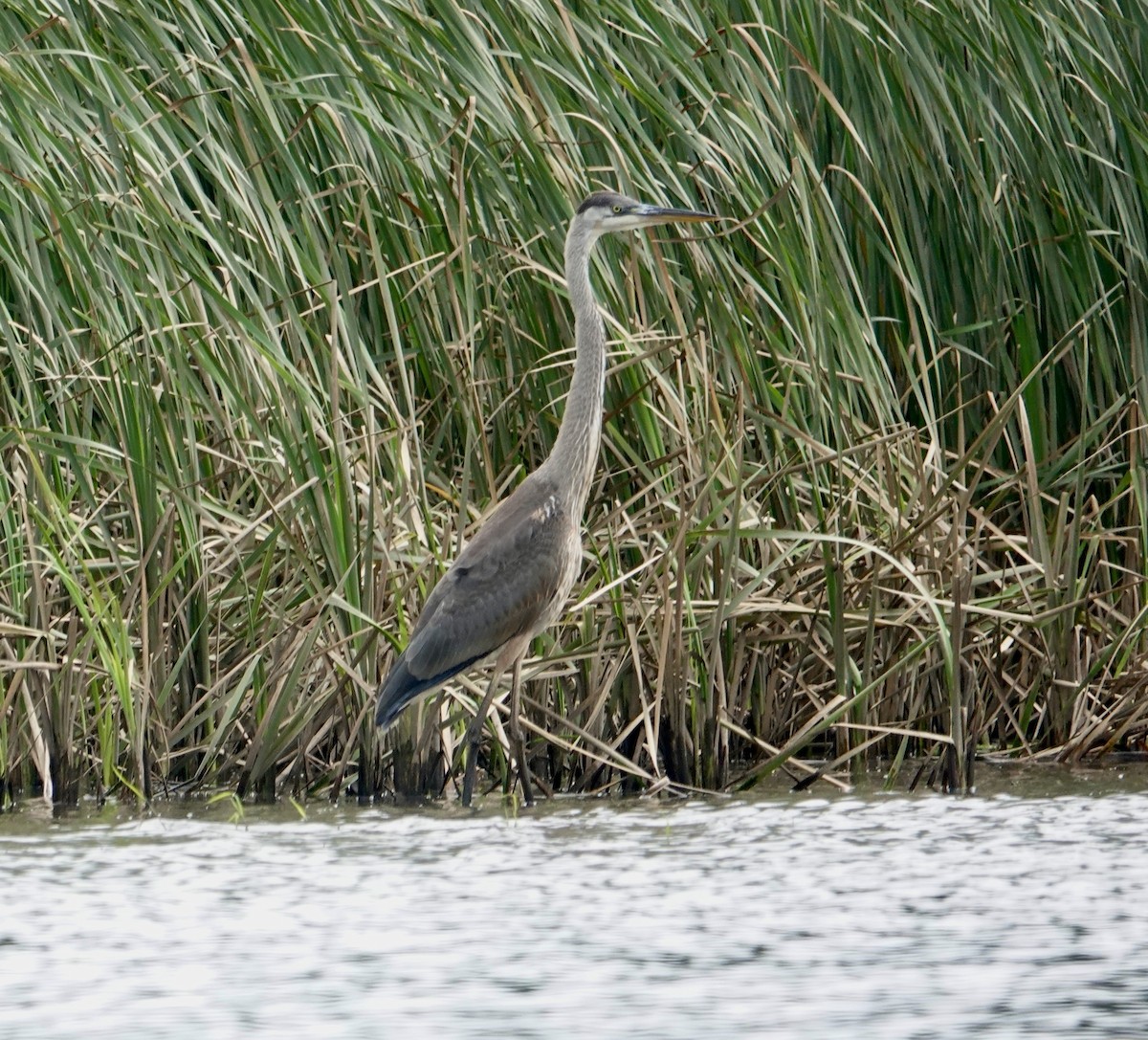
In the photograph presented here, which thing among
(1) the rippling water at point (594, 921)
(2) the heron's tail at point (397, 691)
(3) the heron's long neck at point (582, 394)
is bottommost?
(1) the rippling water at point (594, 921)

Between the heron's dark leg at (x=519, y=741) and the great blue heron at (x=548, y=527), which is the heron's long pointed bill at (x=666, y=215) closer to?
the great blue heron at (x=548, y=527)

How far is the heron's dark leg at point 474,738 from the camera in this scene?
554 centimetres

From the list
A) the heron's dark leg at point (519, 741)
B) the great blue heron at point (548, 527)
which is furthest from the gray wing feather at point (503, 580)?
the heron's dark leg at point (519, 741)

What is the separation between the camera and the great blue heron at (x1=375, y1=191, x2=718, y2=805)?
573 centimetres

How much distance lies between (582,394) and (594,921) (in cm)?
208

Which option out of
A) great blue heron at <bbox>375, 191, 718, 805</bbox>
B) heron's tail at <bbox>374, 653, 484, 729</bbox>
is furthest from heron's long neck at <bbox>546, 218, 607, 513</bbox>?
heron's tail at <bbox>374, 653, 484, 729</bbox>

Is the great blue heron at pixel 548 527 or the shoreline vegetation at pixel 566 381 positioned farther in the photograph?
the great blue heron at pixel 548 527

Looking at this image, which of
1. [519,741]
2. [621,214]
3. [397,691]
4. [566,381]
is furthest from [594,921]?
[566,381]

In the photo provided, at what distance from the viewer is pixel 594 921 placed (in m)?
4.11

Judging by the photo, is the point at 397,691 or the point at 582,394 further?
the point at 582,394

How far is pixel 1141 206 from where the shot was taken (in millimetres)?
6730

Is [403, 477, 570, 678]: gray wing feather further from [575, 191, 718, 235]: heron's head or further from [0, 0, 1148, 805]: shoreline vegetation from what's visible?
[575, 191, 718, 235]: heron's head

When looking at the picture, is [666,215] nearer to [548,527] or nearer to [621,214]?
[621,214]

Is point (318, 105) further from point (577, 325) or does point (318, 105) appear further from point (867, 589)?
point (867, 589)
